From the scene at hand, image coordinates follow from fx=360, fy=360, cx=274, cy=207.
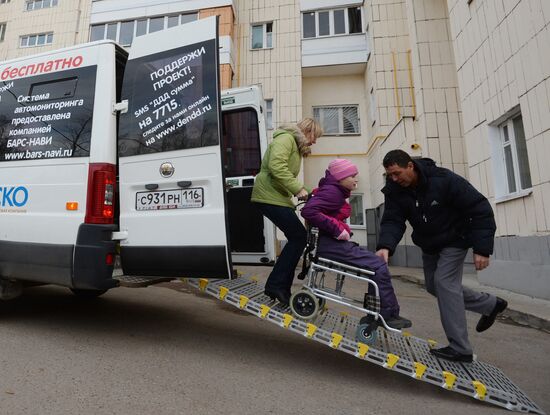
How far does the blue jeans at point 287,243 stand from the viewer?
3.30 meters

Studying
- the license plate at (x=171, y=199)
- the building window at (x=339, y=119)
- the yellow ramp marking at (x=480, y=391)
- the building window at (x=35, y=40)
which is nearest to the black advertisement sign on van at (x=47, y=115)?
the license plate at (x=171, y=199)

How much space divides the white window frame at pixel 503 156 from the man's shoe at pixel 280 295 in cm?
526

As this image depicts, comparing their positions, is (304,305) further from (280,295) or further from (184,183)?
(184,183)

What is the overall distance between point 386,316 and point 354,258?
1.66 feet

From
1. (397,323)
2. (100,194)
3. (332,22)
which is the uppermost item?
(332,22)

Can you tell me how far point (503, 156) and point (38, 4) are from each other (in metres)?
22.1

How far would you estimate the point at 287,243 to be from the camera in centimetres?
333

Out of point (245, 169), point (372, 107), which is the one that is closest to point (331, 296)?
point (245, 169)

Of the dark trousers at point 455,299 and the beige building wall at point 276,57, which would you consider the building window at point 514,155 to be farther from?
the beige building wall at point 276,57

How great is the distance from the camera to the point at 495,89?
6.69 m

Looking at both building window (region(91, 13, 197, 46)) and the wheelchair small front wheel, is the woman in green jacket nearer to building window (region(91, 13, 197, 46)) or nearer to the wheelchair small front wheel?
the wheelchair small front wheel

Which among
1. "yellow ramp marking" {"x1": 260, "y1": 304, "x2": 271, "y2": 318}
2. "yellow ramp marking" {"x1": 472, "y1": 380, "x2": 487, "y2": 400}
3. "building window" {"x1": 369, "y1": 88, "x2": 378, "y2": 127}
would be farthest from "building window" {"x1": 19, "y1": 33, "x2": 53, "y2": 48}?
"yellow ramp marking" {"x1": 472, "y1": 380, "x2": 487, "y2": 400}

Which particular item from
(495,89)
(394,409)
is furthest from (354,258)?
(495,89)

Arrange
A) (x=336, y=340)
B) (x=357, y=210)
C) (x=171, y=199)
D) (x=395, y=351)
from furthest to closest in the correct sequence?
(x=357, y=210) < (x=171, y=199) < (x=395, y=351) < (x=336, y=340)
